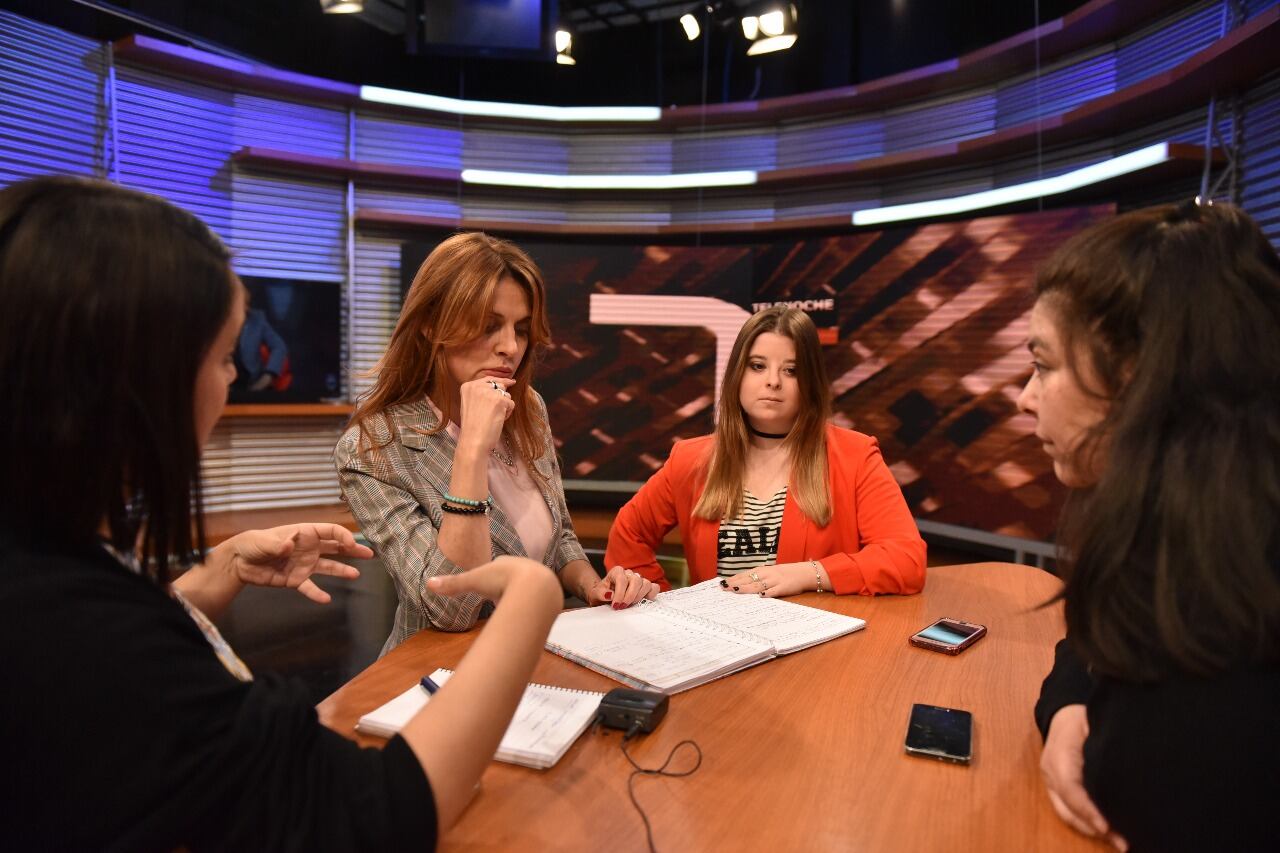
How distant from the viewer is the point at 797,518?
241 cm

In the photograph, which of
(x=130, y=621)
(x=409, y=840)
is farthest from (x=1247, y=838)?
(x=130, y=621)

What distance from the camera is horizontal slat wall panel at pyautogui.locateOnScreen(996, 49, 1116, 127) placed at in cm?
472

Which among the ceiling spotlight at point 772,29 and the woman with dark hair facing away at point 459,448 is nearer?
the woman with dark hair facing away at point 459,448

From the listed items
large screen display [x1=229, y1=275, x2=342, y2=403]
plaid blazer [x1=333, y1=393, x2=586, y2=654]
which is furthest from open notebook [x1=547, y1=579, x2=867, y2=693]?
large screen display [x1=229, y1=275, x2=342, y2=403]

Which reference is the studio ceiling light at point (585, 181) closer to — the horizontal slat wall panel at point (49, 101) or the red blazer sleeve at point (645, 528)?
the horizontal slat wall panel at point (49, 101)

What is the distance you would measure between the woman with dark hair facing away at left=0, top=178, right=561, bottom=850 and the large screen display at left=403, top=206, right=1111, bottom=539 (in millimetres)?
4289

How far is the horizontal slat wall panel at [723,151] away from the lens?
629 centimetres

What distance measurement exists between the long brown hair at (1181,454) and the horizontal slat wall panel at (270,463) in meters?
6.00

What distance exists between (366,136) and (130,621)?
6473 millimetres

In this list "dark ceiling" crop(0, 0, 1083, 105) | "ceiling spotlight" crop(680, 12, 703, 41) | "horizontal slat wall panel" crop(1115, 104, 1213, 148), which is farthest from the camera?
"ceiling spotlight" crop(680, 12, 703, 41)

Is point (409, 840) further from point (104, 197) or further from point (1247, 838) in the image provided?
point (1247, 838)

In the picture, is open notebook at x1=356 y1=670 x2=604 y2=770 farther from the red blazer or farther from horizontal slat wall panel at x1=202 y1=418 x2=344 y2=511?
horizontal slat wall panel at x1=202 y1=418 x2=344 y2=511

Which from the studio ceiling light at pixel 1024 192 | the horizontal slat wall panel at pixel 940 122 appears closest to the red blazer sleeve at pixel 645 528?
the studio ceiling light at pixel 1024 192

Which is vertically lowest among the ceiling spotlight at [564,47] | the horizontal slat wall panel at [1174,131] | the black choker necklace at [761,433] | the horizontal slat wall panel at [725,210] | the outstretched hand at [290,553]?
the outstretched hand at [290,553]
